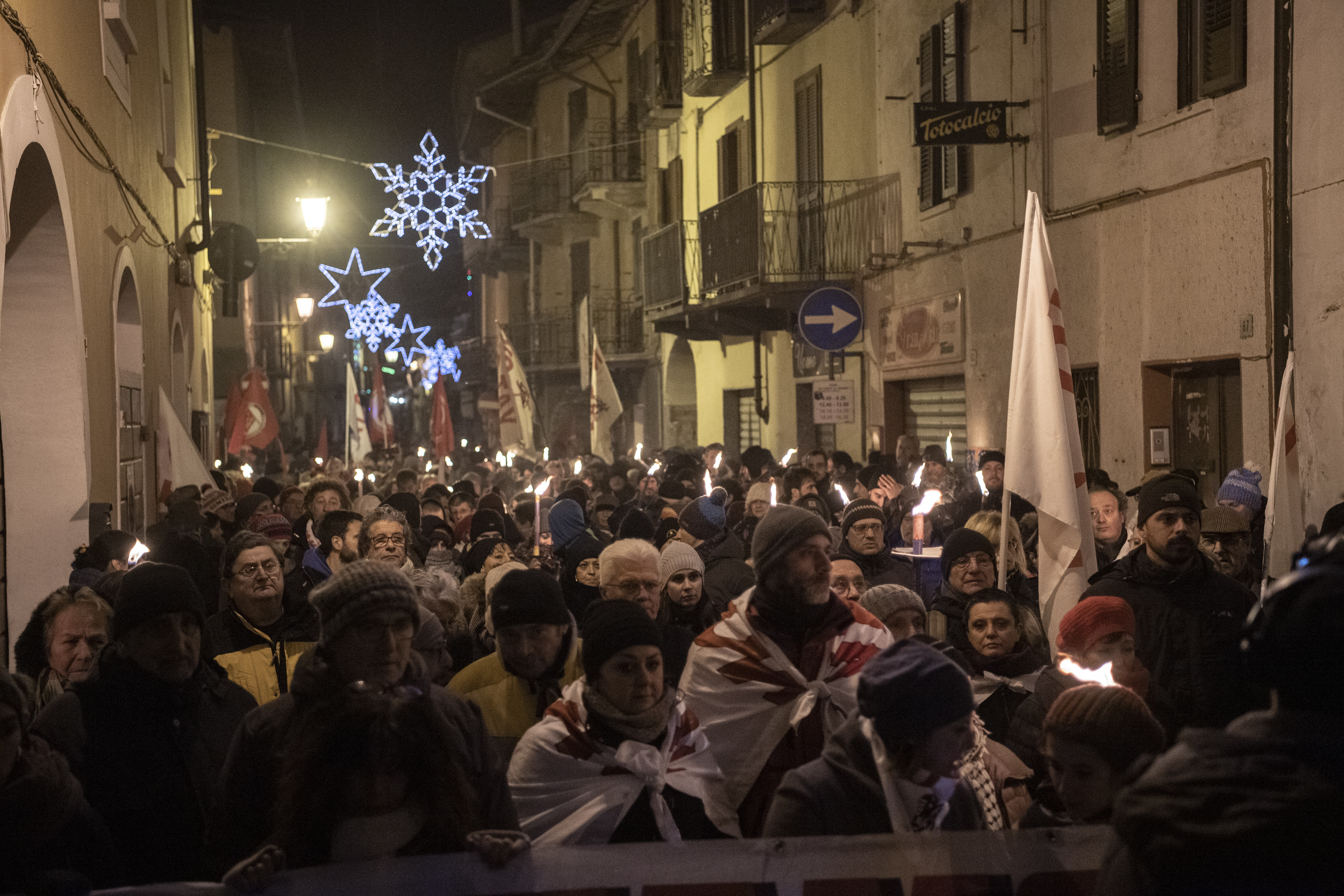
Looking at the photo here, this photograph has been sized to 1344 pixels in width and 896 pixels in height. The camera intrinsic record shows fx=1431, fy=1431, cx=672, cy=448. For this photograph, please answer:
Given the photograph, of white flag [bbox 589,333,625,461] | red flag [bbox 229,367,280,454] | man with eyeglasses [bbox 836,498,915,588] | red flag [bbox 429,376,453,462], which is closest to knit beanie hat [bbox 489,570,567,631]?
man with eyeglasses [bbox 836,498,915,588]

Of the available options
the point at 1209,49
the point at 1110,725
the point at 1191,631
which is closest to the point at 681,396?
the point at 1209,49

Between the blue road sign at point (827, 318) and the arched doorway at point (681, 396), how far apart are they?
1757cm

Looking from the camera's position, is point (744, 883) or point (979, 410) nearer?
point (744, 883)

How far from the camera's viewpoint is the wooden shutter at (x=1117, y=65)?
495 inches

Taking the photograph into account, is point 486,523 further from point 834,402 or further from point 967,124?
point 967,124

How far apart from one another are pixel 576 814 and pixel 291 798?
3.21 ft

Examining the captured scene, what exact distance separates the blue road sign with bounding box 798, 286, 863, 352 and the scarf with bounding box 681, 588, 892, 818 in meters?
10.3

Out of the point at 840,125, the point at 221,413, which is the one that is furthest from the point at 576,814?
the point at 221,413

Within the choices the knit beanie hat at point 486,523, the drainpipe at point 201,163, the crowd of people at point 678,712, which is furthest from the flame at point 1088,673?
the drainpipe at point 201,163

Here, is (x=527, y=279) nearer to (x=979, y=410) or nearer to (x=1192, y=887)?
(x=979, y=410)

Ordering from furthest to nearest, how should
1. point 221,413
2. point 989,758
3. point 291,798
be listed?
point 221,413, point 989,758, point 291,798

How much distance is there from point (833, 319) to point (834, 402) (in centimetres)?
103

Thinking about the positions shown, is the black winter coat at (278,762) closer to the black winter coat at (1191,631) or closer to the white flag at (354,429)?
the black winter coat at (1191,631)

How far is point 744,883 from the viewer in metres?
3.29
